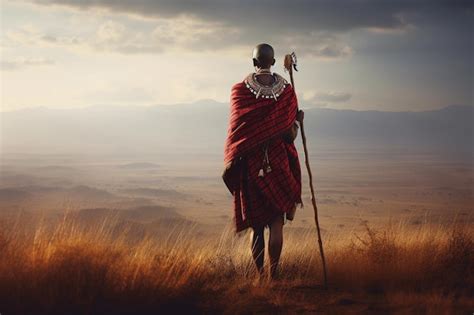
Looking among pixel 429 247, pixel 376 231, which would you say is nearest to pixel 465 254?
pixel 429 247

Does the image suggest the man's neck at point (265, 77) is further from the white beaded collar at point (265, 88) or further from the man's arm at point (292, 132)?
the man's arm at point (292, 132)

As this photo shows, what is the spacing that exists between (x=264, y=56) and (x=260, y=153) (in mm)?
1010

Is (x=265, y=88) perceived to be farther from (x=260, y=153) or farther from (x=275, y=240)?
(x=275, y=240)

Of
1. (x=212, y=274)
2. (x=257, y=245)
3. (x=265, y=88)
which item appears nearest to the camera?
(x=265, y=88)

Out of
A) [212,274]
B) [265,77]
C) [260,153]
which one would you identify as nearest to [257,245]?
[212,274]

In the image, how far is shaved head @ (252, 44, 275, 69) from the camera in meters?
5.78

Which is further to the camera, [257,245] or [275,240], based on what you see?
[257,245]

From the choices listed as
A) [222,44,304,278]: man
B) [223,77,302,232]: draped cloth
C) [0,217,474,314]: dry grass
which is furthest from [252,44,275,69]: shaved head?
[0,217,474,314]: dry grass

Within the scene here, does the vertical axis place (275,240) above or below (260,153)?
below

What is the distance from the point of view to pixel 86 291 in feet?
16.3

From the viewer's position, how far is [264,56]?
578 cm

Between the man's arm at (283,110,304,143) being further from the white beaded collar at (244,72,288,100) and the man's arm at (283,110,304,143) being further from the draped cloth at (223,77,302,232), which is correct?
the white beaded collar at (244,72,288,100)

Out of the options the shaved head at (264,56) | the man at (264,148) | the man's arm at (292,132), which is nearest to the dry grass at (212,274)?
the man at (264,148)

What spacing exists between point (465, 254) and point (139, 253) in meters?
3.80
